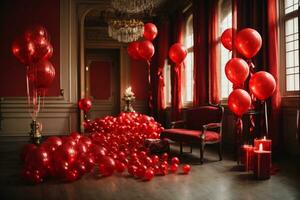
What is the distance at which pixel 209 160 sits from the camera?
206 inches

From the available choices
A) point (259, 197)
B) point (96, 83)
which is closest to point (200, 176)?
point (259, 197)

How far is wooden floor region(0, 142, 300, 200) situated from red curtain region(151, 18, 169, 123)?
536 cm

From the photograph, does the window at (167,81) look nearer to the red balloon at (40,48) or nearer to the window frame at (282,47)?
the window frame at (282,47)

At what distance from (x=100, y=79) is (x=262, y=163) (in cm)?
1012

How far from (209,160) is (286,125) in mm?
1227

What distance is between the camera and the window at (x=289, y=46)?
5.16 m

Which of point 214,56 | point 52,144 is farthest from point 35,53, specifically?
point 214,56

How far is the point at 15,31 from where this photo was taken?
8656mm

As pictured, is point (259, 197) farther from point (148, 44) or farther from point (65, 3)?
point (65, 3)

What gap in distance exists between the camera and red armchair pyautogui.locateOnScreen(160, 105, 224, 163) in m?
5.08

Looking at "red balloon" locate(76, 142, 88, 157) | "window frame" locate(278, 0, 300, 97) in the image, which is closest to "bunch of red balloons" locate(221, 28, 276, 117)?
"window frame" locate(278, 0, 300, 97)

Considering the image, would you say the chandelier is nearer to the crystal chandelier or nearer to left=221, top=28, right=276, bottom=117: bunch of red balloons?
the crystal chandelier

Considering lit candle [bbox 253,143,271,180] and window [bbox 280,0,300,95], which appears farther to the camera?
window [bbox 280,0,300,95]

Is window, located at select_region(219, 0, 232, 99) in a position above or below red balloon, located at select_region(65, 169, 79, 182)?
above
